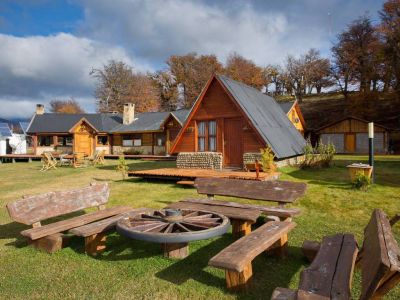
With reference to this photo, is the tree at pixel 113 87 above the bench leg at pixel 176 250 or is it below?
above

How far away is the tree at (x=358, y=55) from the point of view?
46.2 meters

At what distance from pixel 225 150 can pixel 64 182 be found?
299 inches

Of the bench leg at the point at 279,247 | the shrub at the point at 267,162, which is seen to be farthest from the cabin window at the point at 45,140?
the bench leg at the point at 279,247

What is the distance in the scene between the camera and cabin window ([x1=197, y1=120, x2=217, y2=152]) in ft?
53.7

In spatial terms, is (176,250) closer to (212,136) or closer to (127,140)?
(212,136)

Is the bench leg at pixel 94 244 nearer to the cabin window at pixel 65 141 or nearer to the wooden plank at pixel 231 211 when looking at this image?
the wooden plank at pixel 231 211

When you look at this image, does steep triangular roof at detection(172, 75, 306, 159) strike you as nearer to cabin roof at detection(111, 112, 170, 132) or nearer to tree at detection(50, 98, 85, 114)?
cabin roof at detection(111, 112, 170, 132)

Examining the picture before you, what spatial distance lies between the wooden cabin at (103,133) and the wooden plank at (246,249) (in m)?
27.7

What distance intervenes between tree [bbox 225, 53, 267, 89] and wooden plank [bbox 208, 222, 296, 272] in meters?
53.6

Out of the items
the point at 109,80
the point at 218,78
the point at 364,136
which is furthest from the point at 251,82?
the point at 218,78

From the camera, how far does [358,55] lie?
47.7m

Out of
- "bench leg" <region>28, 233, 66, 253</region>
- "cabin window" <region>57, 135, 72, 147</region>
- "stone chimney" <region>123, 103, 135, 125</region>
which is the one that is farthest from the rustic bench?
"cabin window" <region>57, 135, 72, 147</region>

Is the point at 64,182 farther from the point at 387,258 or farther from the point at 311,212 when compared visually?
the point at 387,258

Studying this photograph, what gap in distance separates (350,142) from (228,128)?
23.8m
